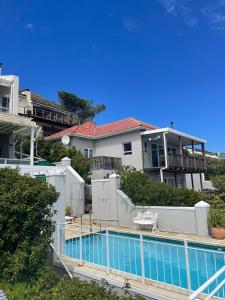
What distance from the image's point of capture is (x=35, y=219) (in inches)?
299

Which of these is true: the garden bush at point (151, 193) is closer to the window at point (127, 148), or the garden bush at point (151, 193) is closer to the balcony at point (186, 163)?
the balcony at point (186, 163)

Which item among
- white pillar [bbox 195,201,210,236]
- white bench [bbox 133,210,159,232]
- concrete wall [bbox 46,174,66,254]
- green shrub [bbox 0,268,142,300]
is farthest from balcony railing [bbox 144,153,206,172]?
green shrub [bbox 0,268,142,300]

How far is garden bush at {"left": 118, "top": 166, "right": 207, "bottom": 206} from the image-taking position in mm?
17484

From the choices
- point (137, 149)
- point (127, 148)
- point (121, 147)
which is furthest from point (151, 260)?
point (121, 147)

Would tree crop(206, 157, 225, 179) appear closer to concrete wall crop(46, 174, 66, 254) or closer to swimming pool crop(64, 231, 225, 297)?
swimming pool crop(64, 231, 225, 297)

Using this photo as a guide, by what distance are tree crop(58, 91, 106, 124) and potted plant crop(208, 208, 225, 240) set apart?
1700 inches

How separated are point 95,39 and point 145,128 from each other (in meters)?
9.37

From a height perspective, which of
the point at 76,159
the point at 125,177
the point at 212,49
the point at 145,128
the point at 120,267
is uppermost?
the point at 212,49

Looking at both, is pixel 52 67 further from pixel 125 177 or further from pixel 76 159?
pixel 125 177

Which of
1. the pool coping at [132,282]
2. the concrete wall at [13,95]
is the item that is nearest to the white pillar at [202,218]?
the pool coping at [132,282]

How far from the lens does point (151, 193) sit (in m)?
17.5

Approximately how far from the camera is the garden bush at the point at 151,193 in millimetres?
17484

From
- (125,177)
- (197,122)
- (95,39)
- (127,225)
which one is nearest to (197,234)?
(127,225)

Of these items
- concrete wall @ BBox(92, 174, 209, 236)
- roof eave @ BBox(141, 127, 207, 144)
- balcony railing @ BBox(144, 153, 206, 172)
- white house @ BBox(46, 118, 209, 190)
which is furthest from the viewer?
balcony railing @ BBox(144, 153, 206, 172)
